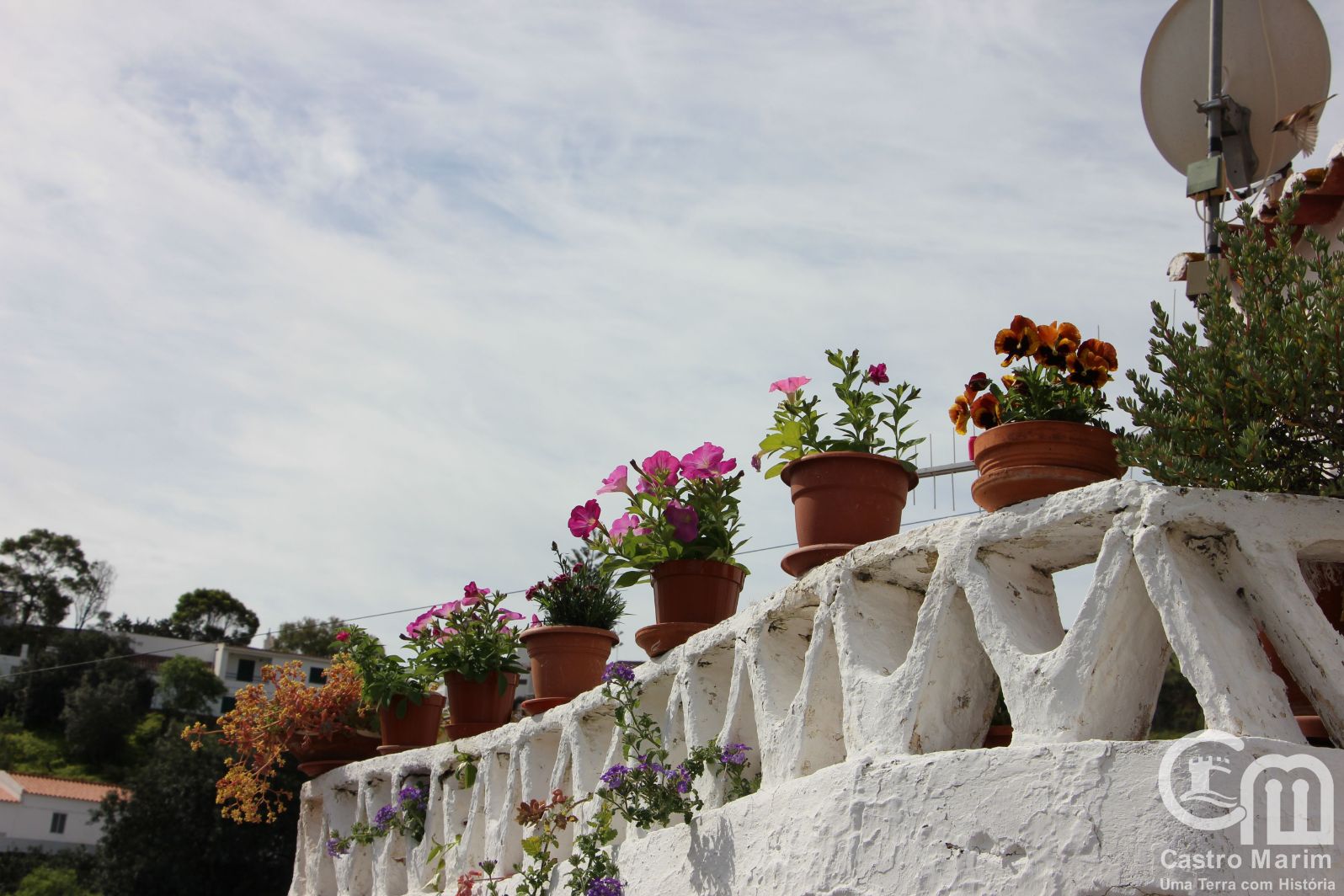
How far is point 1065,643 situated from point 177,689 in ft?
186

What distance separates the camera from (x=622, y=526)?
4.69 meters

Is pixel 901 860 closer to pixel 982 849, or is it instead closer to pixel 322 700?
pixel 982 849

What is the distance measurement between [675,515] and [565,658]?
1105 mm

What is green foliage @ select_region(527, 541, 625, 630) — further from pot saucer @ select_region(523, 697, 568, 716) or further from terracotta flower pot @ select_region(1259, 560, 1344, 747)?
terracotta flower pot @ select_region(1259, 560, 1344, 747)

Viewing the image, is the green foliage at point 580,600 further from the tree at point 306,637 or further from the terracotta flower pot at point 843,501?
the tree at point 306,637

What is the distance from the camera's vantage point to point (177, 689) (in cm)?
5359

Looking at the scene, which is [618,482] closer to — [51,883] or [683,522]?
[683,522]

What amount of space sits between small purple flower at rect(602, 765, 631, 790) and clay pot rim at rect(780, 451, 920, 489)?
1.09m

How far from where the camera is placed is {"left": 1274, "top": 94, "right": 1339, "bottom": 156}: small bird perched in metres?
4.05

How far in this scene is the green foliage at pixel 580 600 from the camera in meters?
5.42

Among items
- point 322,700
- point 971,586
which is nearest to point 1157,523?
point 971,586

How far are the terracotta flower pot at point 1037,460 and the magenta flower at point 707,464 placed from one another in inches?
60.3

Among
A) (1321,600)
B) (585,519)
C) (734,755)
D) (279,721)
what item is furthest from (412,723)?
(1321,600)

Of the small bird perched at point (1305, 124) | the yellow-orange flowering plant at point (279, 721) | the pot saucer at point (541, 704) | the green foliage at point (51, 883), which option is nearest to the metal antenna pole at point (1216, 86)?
the small bird perched at point (1305, 124)
